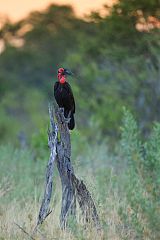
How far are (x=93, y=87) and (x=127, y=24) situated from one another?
4.10 m

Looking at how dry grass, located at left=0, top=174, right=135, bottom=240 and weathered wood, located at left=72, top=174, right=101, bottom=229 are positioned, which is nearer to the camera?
dry grass, located at left=0, top=174, right=135, bottom=240

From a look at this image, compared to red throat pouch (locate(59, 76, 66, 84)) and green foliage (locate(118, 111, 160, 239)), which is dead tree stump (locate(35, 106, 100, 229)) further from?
red throat pouch (locate(59, 76, 66, 84))

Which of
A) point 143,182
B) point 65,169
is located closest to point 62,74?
point 143,182

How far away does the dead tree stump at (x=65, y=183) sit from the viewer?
28.6 feet

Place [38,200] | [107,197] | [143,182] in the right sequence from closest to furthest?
1. [107,197]
2. [143,182]
3. [38,200]

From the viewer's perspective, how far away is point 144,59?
803 inches

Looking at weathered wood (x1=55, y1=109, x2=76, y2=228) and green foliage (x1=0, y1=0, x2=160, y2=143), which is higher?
green foliage (x1=0, y1=0, x2=160, y2=143)

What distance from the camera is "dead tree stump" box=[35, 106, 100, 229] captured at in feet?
28.6

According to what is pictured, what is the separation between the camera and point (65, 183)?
8922 millimetres

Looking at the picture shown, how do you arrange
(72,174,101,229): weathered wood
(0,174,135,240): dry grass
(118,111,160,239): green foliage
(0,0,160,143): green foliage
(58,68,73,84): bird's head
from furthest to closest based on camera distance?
(0,0,160,143): green foliage
(58,68,73,84): bird's head
(72,174,101,229): weathered wood
(118,111,160,239): green foliage
(0,174,135,240): dry grass

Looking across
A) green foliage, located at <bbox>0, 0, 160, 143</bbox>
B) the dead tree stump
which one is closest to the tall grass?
the dead tree stump

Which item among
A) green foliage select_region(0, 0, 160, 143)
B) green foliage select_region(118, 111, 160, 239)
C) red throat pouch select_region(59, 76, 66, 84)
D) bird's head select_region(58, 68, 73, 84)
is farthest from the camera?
green foliage select_region(0, 0, 160, 143)

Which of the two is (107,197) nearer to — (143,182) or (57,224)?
(143,182)

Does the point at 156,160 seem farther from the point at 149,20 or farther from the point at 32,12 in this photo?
the point at 32,12
